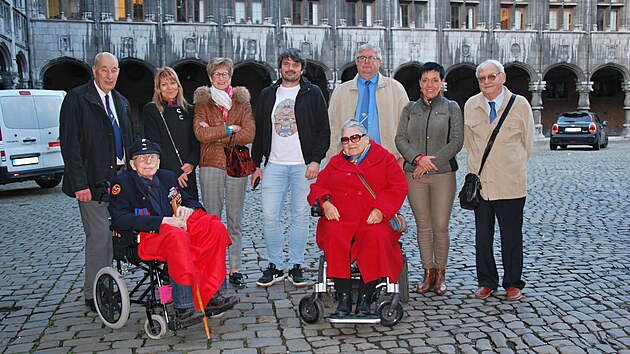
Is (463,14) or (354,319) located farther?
(463,14)

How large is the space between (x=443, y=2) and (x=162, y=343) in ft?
87.3

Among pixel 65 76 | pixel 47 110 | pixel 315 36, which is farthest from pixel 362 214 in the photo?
pixel 65 76

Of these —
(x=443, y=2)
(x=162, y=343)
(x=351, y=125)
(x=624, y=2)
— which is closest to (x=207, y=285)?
(x=162, y=343)

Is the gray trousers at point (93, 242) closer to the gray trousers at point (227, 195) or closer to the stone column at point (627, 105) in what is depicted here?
the gray trousers at point (227, 195)

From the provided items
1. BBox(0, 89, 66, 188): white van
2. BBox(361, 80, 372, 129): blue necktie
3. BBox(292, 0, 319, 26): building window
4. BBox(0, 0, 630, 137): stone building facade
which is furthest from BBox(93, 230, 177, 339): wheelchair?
BBox(292, 0, 319, 26): building window

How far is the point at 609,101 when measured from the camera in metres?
34.3

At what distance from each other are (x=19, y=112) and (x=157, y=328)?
9.46 meters

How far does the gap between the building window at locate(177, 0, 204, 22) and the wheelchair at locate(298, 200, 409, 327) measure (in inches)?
895

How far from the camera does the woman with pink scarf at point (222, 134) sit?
505cm

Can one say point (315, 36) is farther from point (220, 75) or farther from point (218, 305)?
point (218, 305)

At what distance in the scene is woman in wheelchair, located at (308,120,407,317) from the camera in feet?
13.6

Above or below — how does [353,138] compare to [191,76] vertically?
below

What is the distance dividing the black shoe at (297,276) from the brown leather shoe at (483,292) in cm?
142

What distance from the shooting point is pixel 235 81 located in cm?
3028
